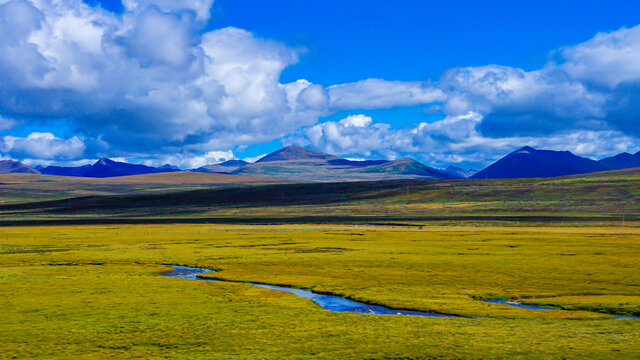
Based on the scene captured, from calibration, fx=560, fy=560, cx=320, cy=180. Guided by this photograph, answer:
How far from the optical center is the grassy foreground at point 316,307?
25.5 meters

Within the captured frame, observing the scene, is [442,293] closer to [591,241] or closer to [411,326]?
[411,326]

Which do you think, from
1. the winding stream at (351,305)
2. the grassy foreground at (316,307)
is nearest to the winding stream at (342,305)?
the winding stream at (351,305)

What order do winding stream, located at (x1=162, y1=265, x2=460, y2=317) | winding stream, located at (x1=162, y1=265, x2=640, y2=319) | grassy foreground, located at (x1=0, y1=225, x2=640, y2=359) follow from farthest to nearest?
winding stream, located at (x1=162, y1=265, x2=460, y2=317) < winding stream, located at (x1=162, y1=265, x2=640, y2=319) < grassy foreground, located at (x1=0, y1=225, x2=640, y2=359)

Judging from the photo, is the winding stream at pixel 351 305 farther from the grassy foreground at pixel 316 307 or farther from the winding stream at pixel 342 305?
the grassy foreground at pixel 316 307

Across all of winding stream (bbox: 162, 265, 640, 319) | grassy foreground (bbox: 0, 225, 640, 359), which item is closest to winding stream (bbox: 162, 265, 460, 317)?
winding stream (bbox: 162, 265, 640, 319)

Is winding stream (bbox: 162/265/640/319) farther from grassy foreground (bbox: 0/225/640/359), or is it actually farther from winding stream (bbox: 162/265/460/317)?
grassy foreground (bbox: 0/225/640/359)

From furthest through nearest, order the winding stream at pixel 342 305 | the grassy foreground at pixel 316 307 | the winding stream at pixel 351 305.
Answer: the winding stream at pixel 342 305
the winding stream at pixel 351 305
the grassy foreground at pixel 316 307

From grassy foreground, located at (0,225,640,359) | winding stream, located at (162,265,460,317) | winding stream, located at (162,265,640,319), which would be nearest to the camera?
grassy foreground, located at (0,225,640,359)

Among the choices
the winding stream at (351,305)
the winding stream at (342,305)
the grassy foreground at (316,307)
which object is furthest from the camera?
the winding stream at (342,305)

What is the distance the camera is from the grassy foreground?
25.5 metres

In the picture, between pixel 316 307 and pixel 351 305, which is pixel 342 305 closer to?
pixel 351 305

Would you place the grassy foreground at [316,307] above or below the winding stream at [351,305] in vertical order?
above

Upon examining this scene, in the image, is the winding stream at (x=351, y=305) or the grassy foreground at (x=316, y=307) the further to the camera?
the winding stream at (x=351, y=305)

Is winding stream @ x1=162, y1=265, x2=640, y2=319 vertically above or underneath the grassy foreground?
underneath
